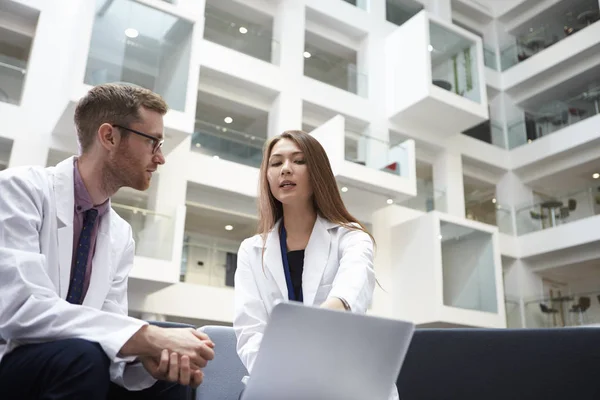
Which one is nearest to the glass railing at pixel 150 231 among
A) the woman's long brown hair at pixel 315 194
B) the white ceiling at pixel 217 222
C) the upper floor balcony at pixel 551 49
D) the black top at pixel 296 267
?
the white ceiling at pixel 217 222

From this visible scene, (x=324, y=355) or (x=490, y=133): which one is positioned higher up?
(x=490, y=133)

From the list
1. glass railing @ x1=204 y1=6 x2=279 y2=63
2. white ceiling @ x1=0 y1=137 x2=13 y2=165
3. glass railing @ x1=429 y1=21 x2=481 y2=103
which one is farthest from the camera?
glass railing @ x1=429 y1=21 x2=481 y2=103

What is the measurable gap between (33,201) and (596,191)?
14.5m

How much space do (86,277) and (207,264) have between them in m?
8.94

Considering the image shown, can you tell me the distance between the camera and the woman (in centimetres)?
218

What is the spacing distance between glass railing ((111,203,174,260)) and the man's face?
696 centimetres

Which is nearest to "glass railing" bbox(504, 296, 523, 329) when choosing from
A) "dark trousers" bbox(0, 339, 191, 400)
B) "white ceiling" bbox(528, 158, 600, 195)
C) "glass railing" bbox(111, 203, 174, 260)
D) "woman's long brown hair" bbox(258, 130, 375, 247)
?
"white ceiling" bbox(528, 158, 600, 195)

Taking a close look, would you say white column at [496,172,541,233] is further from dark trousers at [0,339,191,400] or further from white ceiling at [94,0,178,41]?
dark trousers at [0,339,191,400]

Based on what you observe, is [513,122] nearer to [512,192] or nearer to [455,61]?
[512,192]

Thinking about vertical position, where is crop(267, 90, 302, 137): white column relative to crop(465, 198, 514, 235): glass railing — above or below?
above

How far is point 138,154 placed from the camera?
218cm

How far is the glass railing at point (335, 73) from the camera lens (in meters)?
14.4

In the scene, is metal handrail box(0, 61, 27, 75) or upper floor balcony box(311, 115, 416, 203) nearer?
metal handrail box(0, 61, 27, 75)

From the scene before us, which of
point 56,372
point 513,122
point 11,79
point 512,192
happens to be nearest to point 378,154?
point 512,192
